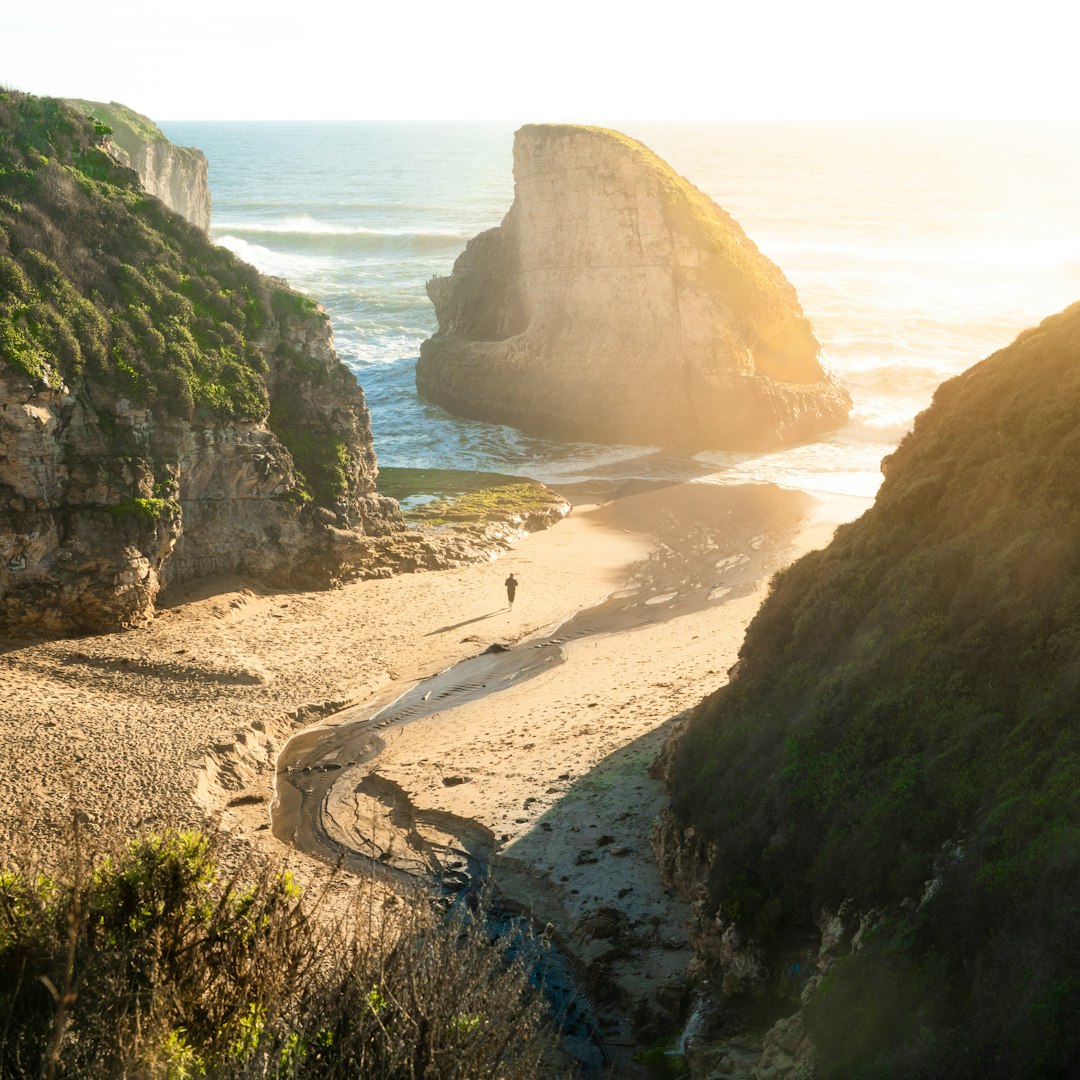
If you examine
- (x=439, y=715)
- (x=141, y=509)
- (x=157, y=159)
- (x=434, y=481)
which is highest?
(x=157, y=159)

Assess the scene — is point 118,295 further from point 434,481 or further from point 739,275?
point 739,275

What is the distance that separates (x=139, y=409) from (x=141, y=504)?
7.46 feet

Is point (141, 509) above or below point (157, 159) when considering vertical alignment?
below

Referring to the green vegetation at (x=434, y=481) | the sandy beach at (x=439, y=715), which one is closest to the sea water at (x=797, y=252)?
the green vegetation at (x=434, y=481)

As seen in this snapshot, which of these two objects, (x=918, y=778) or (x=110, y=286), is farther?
(x=110, y=286)

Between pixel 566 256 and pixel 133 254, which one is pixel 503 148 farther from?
pixel 133 254

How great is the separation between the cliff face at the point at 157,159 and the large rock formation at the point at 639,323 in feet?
53.8

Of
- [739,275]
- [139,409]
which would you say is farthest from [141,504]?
[739,275]

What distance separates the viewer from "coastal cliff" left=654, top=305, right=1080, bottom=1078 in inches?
397

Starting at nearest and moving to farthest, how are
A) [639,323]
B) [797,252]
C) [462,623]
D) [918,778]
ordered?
[918,778]
[462,623]
[639,323]
[797,252]

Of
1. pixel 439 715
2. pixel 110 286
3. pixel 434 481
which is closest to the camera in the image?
pixel 439 715

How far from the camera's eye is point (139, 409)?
25.7 metres

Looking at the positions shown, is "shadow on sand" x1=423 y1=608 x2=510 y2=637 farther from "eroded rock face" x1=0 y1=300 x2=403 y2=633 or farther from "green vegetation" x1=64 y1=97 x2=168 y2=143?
"green vegetation" x1=64 y1=97 x2=168 y2=143

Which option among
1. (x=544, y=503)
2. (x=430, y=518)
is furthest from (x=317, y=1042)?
(x=544, y=503)
